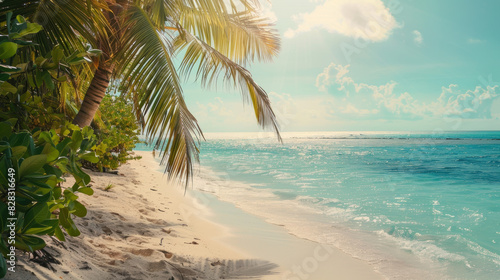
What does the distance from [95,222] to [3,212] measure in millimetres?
3209

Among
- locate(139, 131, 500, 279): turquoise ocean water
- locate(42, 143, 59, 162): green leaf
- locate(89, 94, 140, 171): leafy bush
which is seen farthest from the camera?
locate(89, 94, 140, 171): leafy bush

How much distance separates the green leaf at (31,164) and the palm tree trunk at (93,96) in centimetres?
309

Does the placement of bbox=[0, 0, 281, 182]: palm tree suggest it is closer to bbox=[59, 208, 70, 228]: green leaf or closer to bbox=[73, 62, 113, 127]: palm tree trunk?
bbox=[73, 62, 113, 127]: palm tree trunk

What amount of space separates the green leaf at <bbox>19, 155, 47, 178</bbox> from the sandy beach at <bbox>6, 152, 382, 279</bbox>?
3.77 feet

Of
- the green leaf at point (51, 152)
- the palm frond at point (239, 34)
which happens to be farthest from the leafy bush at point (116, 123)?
the green leaf at point (51, 152)

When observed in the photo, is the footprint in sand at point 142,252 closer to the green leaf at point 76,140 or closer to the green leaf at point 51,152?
the green leaf at point 76,140

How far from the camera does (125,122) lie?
26.7 ft

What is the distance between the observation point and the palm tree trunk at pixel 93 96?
13.8 ft

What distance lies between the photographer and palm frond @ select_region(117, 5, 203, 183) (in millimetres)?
3643

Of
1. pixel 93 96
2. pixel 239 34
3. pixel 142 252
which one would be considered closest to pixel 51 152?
pixel 142 252

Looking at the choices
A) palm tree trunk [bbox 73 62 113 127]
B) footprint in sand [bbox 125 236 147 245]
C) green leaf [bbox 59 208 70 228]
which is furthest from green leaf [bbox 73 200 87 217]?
palm tree trunk [bbox 73 62 113 127]

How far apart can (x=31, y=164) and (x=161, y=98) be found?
8.00 ft

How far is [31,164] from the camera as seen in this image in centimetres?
133

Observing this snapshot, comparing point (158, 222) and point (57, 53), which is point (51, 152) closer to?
point (57, 53)
